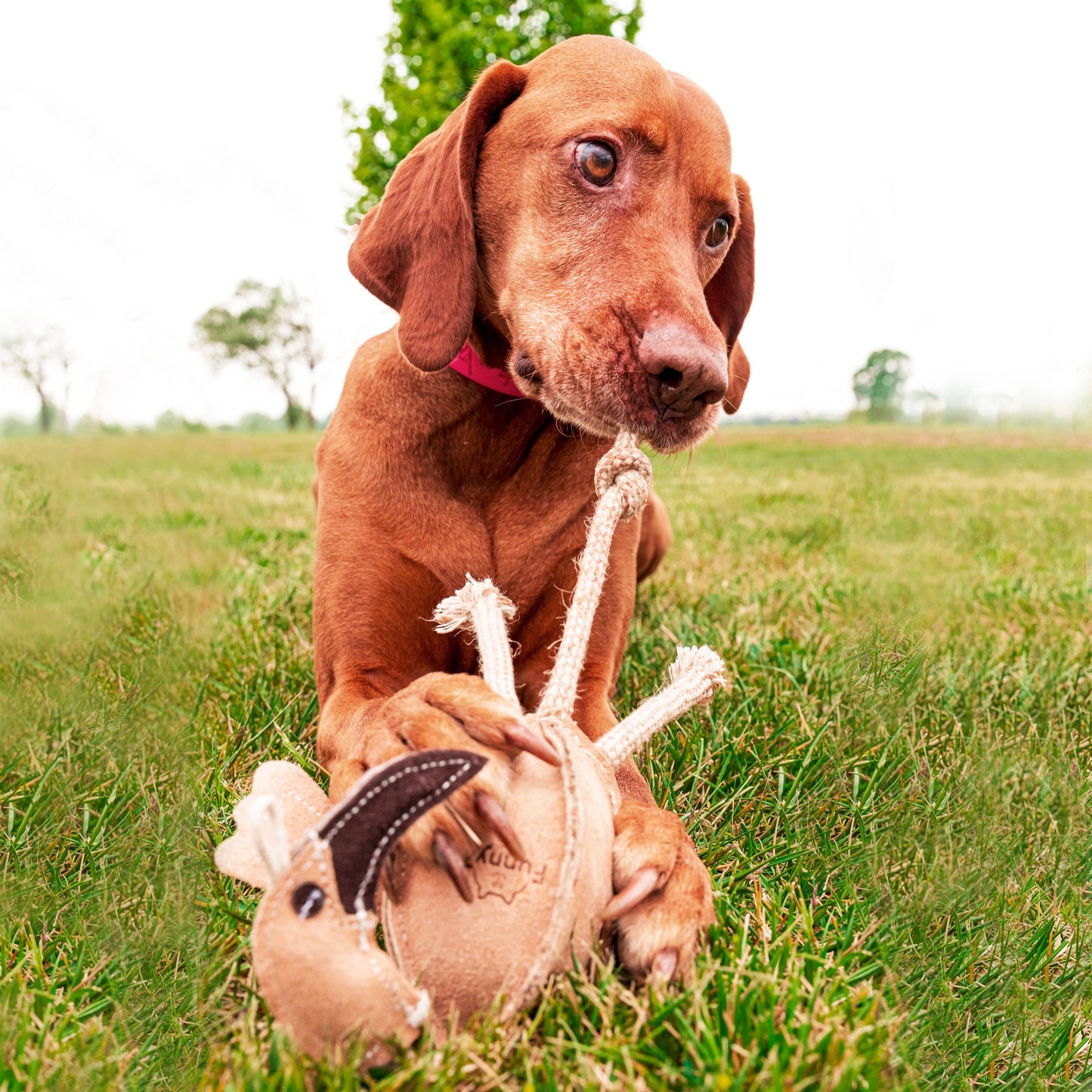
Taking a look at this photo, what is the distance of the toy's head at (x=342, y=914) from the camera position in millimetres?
1199

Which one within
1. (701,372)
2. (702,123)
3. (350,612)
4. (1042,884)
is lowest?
(1042,884)

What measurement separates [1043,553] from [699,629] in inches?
116

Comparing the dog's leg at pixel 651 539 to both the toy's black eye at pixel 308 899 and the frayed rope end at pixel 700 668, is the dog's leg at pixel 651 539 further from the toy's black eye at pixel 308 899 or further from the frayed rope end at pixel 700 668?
the toy's black eye at pixel 308 899

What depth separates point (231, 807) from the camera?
2.04 m

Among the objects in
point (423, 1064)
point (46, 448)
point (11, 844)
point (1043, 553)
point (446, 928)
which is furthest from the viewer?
point (1043, 553)

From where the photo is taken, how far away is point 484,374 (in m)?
2.47

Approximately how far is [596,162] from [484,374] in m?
0.57

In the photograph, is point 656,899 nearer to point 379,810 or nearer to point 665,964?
point 665,964

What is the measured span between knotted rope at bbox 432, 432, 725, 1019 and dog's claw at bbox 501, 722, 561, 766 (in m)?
0.03

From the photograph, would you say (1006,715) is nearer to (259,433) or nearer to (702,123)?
(702,123)

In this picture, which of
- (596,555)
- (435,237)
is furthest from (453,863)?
(435,237)

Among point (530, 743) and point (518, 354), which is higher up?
point (518, 354)

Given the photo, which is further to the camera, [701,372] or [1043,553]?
[1043,553]

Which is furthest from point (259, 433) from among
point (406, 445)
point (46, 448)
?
point (406, 445)
